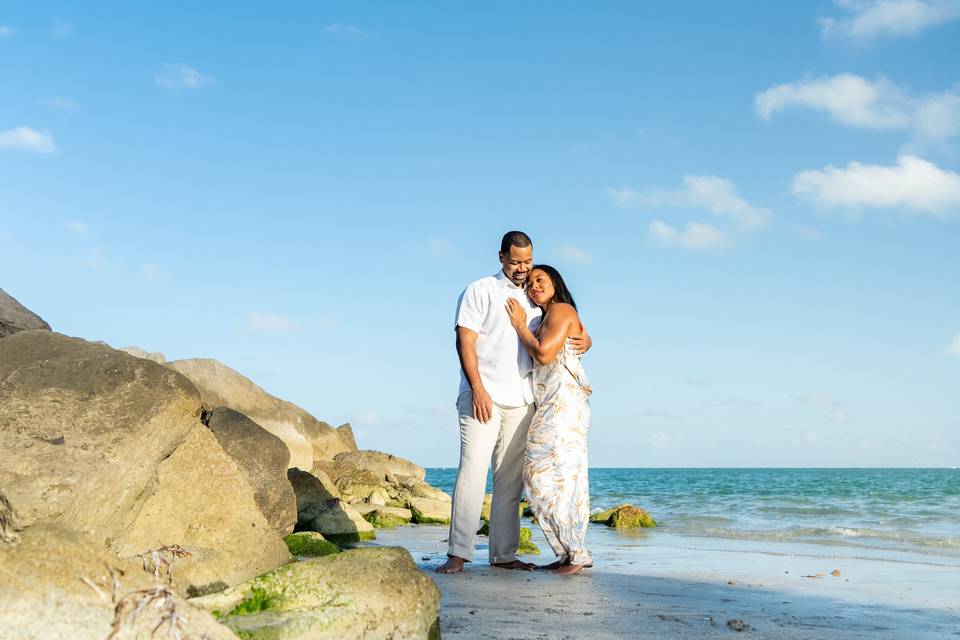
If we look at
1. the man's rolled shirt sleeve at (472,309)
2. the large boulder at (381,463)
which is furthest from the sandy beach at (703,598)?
the large boulder at (381,463)

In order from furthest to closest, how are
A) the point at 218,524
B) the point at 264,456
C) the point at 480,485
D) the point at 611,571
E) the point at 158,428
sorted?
the point at 264,456 < the point at 611,571 < the point at 480,485 < the point at 218,524 < the point at 158,428

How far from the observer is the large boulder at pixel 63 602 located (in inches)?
102

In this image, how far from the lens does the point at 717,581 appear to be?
22.7 ft

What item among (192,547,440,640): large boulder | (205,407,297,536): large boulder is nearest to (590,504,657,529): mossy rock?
(205,407,297,536): large boulder

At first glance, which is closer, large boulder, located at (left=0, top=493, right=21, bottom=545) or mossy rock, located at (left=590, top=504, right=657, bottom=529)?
large boulder, located at (left=0, top=493, right=21, bottom=545)

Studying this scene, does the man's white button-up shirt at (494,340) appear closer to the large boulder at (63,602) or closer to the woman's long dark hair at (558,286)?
the woman's long dark hair at (558,286)

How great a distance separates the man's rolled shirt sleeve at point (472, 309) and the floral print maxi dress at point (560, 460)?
60 centimetres

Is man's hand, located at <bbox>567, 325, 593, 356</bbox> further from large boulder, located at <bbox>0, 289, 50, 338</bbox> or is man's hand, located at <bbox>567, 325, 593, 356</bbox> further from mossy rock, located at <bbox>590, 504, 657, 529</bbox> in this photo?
mossy rock, located at <bbox>590, 504, 657, 529</bbox>

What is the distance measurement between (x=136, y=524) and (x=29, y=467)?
1346 millimetres

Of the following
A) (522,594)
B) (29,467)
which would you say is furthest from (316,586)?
(522,594)

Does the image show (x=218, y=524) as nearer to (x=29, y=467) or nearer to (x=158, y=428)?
(x=158, y=428)

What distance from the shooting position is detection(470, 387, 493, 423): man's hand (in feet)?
21.6

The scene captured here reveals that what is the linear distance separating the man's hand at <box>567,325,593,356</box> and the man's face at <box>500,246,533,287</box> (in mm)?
591

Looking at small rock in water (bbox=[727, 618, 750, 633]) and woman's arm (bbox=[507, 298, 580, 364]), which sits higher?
woman's arm (bbox=[507, 298, 580, 364])
